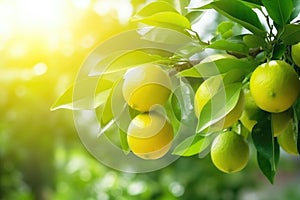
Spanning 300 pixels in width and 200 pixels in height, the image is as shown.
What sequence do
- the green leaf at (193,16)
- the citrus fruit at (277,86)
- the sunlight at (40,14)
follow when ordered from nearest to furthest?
1. the citrus fruit at (277,86)
2. the green leaf at (193,16)
3. the sunlight at (40,14)

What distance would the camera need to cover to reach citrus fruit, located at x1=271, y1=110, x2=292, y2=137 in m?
0.44

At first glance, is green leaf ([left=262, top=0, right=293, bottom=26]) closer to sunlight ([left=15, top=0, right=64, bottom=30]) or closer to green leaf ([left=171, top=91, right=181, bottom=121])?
green leaf ([left=171, top=91, right=181, bottom=121])

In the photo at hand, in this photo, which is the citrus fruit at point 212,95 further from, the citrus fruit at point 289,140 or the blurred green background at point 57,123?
the blurred green background at point 57,123

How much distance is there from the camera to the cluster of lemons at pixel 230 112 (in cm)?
40

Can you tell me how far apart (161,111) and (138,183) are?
189 centimetres

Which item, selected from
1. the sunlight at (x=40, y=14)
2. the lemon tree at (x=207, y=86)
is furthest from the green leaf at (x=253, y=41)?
the sunlight at (x=40, y=14)

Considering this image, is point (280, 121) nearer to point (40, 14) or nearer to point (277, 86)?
point (277, 86)

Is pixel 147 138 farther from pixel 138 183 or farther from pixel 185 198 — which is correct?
pixel 185 198

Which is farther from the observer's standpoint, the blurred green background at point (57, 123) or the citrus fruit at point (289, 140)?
the blurred green background at point (57, 123)

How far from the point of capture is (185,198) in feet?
8.21

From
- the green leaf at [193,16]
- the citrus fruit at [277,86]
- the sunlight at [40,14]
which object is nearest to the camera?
the citrus fruit at [277,86]

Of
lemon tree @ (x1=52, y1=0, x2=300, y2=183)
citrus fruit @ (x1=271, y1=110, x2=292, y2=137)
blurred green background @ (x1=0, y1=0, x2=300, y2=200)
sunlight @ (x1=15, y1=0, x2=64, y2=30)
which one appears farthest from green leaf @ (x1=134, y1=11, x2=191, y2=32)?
sunlight @ (x1=15, y1=0, x2=64, y2=30)

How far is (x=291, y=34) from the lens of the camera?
1.38 ft

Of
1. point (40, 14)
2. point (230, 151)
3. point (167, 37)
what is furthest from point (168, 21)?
point (40, 14)
